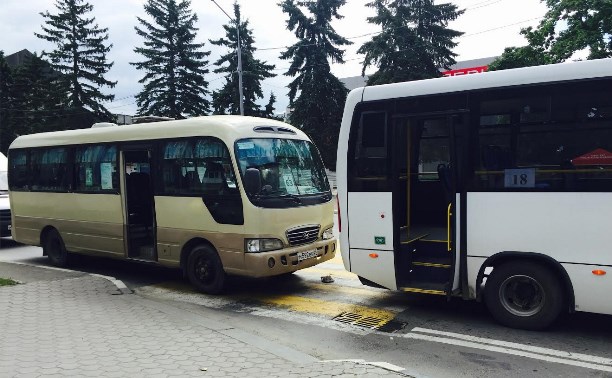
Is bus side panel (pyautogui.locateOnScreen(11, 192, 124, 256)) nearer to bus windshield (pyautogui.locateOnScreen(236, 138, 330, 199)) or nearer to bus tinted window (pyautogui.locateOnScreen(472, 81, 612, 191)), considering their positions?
bus windshield (pyautogui.locateOnScreen(236, 138, 330, 199))

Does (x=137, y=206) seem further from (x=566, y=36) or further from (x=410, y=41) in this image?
(x=410, y=41)

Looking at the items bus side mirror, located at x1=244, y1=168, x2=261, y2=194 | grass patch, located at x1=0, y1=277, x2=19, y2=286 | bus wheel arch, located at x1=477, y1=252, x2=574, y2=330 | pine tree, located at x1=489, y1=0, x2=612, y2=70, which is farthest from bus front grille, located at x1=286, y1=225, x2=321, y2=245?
pine tree, located at x1=489, y1=0, x2=612, y2=70

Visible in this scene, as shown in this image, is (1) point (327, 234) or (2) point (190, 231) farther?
(1) point (327, 234)

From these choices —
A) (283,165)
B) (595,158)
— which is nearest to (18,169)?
(283,165)

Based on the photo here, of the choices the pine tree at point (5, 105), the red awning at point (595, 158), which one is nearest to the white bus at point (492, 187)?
the red awning at point (595, 158)

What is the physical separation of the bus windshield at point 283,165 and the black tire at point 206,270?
136cm

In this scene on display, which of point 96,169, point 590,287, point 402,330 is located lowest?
point 402,330

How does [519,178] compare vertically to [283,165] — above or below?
below

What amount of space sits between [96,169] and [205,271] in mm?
3466

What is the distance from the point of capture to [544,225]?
561 cm

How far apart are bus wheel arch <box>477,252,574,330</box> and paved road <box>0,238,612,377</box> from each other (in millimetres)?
179

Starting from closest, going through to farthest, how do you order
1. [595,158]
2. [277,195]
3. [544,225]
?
1. [595,158]
2. [544,225]
3. [277,195]

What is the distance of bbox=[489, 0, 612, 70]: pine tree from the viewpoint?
21.9 m

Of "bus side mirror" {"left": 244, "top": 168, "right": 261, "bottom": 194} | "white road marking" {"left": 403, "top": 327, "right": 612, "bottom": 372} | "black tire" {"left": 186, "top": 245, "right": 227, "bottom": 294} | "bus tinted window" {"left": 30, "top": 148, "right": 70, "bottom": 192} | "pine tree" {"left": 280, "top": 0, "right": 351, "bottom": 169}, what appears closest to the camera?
"white road marking" {"left": 403, "top": 327, "right": 612, "bottom": 372}
